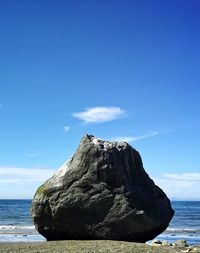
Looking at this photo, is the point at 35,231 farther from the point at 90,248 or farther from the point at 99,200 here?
the point at 90,248

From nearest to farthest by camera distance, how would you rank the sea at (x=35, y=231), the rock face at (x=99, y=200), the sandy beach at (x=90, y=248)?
the sandy beach at (x=90, y=248) < the rock face at (x=99, y=200) < the sea at (x=35, y=231)

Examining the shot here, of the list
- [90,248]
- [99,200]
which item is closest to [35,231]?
[99,200]

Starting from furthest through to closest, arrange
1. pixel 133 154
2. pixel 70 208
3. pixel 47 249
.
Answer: pixel 133 154 < pixel 70 208 < pixel 47 249

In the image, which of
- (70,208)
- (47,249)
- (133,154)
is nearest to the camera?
(47,249)

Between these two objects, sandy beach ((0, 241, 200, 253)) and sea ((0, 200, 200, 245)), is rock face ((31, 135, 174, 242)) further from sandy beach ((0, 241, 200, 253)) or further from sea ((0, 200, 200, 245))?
sea ((0, 200, 200, 245))

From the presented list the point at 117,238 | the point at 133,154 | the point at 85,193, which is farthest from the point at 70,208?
the point at 133,154

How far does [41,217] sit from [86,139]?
15.0 feet

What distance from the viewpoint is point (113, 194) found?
25281mm

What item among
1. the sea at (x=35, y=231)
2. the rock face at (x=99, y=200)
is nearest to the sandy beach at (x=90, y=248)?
the rock face at (x=99, y=200)

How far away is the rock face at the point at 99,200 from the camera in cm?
2503

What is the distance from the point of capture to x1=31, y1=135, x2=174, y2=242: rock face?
2503 centimetres

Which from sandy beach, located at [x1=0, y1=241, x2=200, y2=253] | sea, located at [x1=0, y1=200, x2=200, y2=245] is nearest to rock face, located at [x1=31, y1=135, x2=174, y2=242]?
sandy beach, located at [x1=0, y1=241, x2=200, y2=253]

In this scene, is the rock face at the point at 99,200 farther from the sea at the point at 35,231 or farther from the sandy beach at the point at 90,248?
the sea at the point at 35,231

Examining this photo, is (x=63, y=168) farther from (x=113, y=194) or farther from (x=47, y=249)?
(x=47, y=249)
